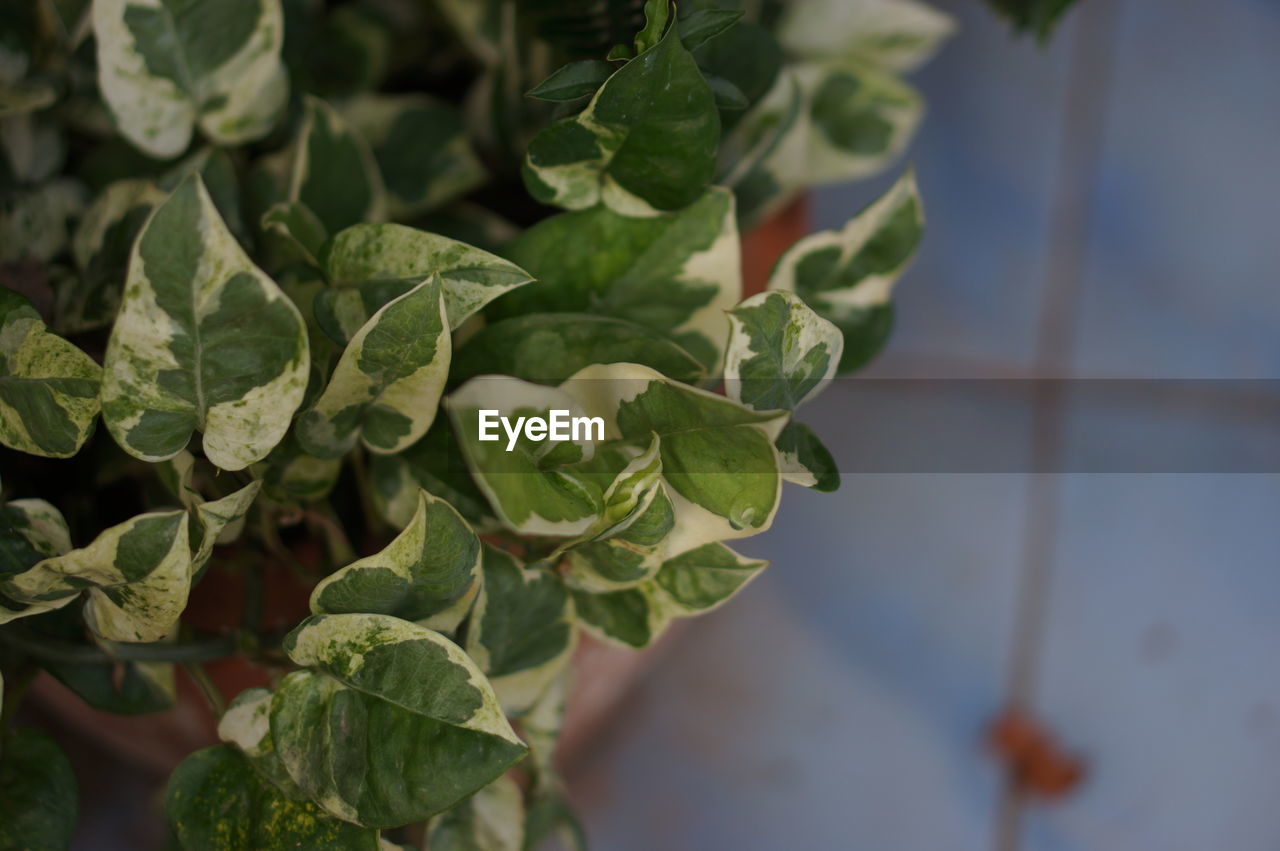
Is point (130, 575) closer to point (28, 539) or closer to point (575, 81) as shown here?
point (28, 539)

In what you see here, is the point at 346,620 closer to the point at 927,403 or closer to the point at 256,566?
the point at 256,566

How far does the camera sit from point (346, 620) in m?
0.35

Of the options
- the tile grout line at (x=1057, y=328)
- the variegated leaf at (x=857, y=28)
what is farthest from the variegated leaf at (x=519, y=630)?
the tile grout line at (x=1057, y=328)

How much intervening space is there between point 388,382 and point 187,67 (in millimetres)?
188

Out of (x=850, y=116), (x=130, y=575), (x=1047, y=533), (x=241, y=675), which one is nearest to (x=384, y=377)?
(x=130, y=575)

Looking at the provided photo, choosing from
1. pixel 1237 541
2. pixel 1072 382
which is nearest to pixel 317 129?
pixel 1072 382

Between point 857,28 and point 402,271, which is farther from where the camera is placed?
point 857,28

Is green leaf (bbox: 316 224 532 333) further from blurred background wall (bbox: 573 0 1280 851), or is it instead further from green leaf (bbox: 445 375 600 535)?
blurred background wall (bbox: 573 0 1280 851)

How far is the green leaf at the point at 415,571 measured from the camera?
0.34 meters

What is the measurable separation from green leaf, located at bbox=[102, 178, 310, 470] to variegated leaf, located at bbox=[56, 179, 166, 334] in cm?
12

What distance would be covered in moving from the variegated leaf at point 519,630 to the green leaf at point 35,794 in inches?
6.2

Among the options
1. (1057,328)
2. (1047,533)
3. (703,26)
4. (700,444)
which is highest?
(703,26)

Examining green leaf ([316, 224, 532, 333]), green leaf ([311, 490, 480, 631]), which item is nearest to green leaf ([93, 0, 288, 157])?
green leaf ([316, 224, 532, 333])
